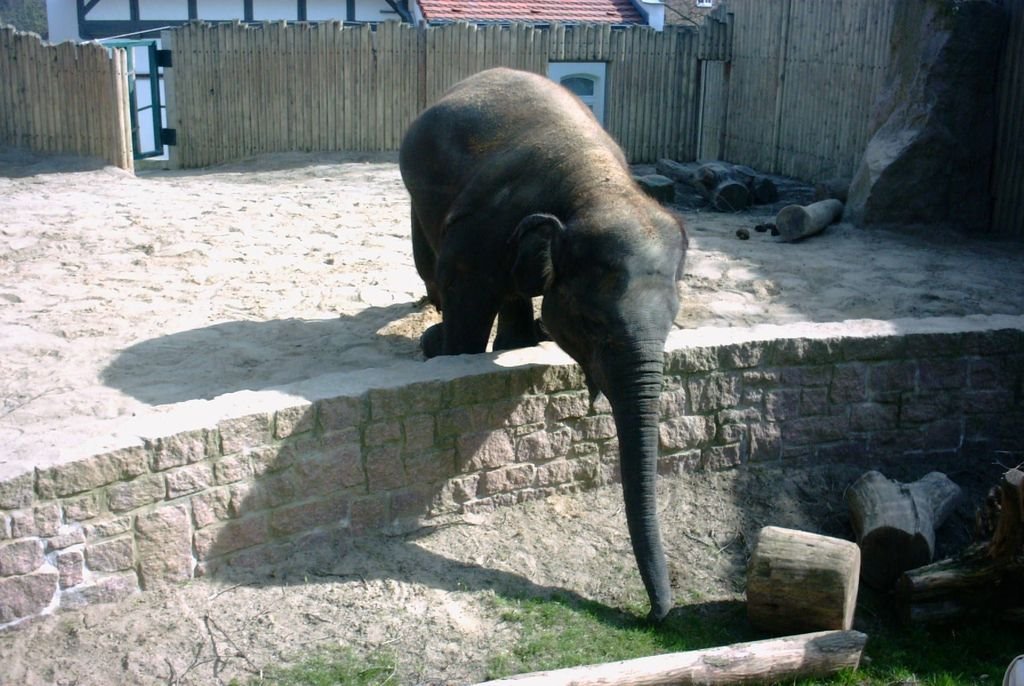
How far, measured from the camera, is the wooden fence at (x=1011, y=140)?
1100cm

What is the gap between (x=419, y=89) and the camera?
668 inches

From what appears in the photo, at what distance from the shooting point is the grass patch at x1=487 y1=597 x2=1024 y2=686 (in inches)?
182

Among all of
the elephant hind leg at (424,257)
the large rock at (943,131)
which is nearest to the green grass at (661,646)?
the elephant hind leg at (424,257)

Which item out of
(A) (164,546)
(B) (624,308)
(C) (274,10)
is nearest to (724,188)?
(B) (624,308)

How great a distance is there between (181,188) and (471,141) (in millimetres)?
8589

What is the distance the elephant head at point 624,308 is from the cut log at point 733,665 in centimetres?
50

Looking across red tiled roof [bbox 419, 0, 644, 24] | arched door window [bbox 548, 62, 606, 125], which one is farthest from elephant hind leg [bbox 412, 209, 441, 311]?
arched door window [bbox 548, 62, 606, 125]

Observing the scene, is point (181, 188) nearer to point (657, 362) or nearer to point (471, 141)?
point (471, 141)

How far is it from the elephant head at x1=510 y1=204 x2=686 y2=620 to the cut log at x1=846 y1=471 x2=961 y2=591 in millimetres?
1271

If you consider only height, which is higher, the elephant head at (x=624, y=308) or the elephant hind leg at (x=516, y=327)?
the elephant head at (x=624, y=308)

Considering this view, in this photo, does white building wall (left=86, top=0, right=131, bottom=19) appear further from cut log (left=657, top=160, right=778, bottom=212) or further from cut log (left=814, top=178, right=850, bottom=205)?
cut log (left=814, top=178, right=850, bottom=205)

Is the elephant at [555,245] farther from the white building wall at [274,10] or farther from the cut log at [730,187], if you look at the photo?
the white building wall at [274,10]

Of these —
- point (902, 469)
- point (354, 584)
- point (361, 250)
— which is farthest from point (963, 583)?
point (361, 250)

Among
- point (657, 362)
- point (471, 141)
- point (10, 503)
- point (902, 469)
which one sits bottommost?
point (902, 469)
